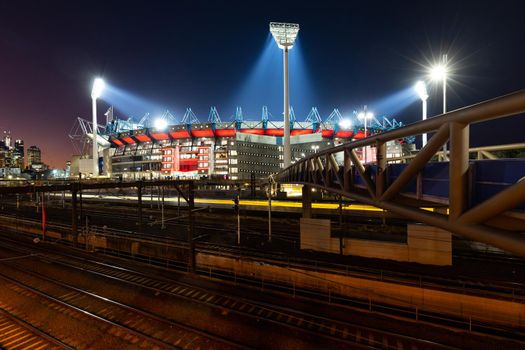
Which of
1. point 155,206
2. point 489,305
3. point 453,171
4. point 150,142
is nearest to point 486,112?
point 453,171

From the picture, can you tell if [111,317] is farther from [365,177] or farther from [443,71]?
[443,71]

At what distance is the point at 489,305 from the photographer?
1062cm

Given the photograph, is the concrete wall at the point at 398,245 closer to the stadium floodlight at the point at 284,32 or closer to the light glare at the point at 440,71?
the light glare at the point at 440,71

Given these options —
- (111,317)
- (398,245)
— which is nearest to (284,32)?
(398,245)

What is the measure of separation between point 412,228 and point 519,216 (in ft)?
43.6

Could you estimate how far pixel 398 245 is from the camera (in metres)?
15.3

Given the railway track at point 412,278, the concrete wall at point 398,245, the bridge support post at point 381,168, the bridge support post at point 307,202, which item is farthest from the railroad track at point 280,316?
the bridge support post at point 307,202

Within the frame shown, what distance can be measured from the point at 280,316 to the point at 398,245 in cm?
878

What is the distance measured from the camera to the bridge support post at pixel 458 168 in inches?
135

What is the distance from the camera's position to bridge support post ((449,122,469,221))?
342 centimetres

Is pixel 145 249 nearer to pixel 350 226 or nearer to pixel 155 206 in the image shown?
pixel 350 226

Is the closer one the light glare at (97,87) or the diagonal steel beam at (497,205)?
the diagonal steel beam at (497,205)

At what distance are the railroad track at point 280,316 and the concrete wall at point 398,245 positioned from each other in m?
6.76

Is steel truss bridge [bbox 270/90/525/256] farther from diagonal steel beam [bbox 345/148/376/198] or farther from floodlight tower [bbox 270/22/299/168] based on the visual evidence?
floodlight tower [bbox 270/22/299/168]
